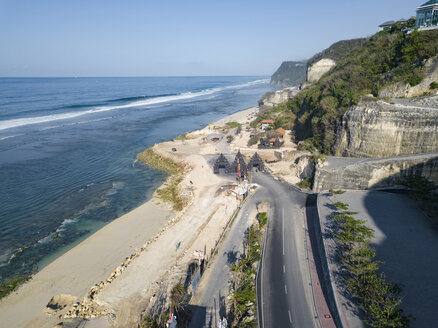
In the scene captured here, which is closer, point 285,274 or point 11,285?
point 285,274

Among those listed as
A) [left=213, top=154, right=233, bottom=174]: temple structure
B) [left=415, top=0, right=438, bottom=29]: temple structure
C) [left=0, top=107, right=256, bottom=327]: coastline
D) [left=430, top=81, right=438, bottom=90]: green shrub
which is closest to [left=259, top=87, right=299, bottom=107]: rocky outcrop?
[left=415, top=0, right=438, bottom=29]: temple structure

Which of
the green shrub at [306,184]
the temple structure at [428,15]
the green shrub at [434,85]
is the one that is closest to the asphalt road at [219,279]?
the green shrub at [306,184]

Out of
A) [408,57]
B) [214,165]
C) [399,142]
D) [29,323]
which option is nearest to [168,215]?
[214,165]

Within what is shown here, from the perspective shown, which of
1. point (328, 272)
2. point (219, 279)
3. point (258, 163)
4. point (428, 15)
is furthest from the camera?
point (258, 163)

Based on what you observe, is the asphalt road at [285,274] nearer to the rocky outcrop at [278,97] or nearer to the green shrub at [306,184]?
the green shrub at [306,184]

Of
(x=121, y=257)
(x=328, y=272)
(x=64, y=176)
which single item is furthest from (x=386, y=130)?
(x=64, y=176)

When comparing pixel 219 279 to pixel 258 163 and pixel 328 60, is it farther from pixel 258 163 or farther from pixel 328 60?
pixel 328 60

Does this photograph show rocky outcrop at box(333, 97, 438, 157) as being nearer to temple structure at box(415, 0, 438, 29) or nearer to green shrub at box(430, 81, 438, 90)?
green shrub at box(430, 81, 438, 90)
